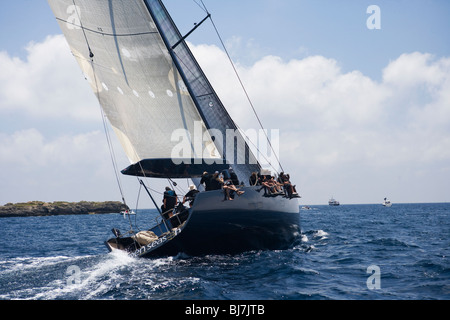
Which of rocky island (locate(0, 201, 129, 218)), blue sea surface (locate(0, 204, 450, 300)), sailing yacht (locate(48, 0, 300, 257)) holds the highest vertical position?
sailing yacht (locate(48, 0, 300, 257))

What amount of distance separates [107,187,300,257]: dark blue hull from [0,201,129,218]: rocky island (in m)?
88.7

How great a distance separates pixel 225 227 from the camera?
36.2ft

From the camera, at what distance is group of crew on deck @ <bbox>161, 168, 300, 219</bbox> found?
36.4 ft

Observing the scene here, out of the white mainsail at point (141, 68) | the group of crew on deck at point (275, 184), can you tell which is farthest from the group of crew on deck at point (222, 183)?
the white mainsail at point (141, 68)

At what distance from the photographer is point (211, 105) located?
554 inches

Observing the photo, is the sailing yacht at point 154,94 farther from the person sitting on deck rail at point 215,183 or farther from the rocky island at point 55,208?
the rocky island at point 55,208

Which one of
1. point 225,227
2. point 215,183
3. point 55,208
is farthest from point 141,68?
point 55,208

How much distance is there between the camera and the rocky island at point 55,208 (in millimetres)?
97319

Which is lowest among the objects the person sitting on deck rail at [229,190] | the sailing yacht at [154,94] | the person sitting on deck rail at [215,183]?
the person sitting on deck rail at [229,190]

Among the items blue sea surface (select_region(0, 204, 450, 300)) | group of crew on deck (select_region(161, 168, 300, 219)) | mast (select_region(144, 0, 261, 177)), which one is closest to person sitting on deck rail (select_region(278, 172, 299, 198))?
group of crew on deck (select_region(161, 168, 300, 219))

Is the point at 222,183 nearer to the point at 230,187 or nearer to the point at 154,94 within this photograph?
the point at 230,187

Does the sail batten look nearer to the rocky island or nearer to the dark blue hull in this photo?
the dark blue hull

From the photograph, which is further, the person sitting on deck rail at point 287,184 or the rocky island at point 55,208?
the rocky island at point 55,208

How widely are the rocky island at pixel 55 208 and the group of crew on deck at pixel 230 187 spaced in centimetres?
8648
